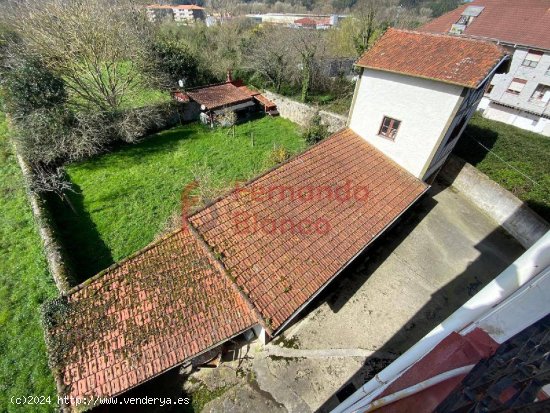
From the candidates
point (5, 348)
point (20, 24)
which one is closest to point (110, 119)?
point (20, 24)

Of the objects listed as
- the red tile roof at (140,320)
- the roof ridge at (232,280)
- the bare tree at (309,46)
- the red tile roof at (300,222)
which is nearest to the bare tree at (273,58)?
the bare tree at (309,46)

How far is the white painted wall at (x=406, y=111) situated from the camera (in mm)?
9711

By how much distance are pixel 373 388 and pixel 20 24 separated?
23670 millimetres

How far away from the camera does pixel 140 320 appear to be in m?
7.03

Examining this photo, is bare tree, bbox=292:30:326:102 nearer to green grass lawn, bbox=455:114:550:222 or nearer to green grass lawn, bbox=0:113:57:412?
green grass lawn, bbox=455:114:550:222

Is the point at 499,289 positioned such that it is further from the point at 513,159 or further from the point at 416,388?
the point at 513,159

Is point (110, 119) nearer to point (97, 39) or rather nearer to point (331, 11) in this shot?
point (97, 39)

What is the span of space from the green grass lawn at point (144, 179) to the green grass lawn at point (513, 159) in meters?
10.8

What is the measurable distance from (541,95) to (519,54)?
3930 mm

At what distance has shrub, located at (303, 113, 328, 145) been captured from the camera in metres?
17.6

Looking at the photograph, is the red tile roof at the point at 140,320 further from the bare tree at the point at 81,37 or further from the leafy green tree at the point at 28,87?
the bare tree at the point at 81,37

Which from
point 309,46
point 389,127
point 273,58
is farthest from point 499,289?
point 309,46

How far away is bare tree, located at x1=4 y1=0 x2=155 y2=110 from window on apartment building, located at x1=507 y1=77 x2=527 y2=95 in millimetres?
31301

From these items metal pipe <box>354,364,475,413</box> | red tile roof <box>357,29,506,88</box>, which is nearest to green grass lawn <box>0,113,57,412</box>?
metal pipe <box>354,364,475,413</box>
